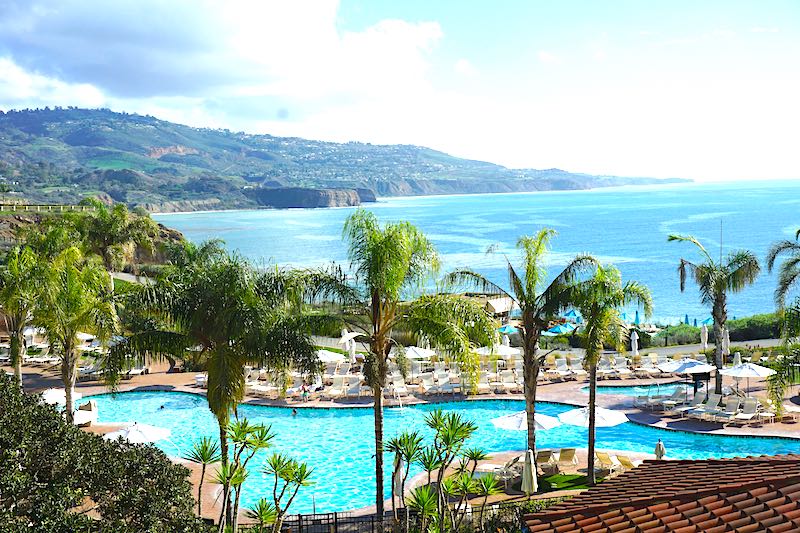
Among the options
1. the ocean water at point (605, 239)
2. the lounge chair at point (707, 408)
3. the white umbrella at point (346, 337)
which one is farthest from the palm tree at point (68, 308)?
the ocean water at point (605, 239)

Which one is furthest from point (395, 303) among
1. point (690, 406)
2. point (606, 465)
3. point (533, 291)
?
point (690, 406)

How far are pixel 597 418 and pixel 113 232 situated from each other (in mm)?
26907

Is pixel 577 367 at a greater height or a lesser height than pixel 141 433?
lesser

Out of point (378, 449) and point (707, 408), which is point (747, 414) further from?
point (378, 449)

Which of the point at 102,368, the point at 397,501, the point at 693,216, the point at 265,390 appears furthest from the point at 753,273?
the point at 693,216

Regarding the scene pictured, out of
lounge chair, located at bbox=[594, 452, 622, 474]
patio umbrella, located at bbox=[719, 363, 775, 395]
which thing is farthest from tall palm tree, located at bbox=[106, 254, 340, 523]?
patio umbrella, located at bbox=[719, 363, 775, 395]

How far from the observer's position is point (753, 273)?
2267 centimetres

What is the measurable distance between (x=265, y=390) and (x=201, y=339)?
1102 centimetres

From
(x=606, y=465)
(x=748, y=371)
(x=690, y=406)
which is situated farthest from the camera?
(x=690, y=406)

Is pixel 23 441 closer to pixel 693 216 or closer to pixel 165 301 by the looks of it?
pixel 165 301

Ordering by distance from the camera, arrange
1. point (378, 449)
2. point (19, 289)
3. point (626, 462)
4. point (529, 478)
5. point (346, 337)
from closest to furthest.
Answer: point (378, 449) → point (529, 478) → point (626, 462) → point (19, 289) → point (346, 337)

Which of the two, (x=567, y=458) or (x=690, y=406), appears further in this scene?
(x=690, y=406)

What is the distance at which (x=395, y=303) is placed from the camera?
15039mm

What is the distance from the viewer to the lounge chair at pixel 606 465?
1727cm
